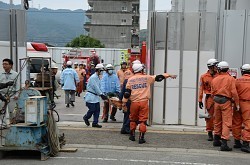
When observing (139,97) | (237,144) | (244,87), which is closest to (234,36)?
(244,87)

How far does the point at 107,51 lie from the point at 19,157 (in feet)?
80.4

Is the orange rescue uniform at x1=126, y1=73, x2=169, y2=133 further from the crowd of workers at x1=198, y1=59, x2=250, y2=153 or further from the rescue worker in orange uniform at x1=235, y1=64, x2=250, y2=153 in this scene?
the rescue worker in orange uniform at x1=235, y1=64, x2=250, y2=153

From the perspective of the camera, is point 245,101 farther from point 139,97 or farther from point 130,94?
point 130,94

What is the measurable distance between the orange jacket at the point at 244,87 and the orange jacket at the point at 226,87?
0.63 ft

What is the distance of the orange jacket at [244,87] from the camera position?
27.5 ft

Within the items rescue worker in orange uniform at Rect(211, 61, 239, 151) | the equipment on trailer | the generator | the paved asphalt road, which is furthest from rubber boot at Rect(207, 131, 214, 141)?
the generator

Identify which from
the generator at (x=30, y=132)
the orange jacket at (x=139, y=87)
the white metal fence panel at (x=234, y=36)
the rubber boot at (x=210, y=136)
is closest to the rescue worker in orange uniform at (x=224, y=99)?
the rubber boot at (x=210, y=136)

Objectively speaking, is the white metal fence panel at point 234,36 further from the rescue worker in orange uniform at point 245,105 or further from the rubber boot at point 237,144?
the rubber boot at point 237,144

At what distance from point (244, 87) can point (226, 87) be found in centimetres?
40

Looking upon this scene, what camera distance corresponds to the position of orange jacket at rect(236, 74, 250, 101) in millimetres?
8391

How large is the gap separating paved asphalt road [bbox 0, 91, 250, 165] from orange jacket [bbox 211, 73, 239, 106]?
1.21 m

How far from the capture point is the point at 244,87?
→ 27.6 feet

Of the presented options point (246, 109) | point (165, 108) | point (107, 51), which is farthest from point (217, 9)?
point (107, 51)

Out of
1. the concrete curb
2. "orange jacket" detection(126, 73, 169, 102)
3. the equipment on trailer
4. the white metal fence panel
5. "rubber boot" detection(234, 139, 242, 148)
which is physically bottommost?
the concrete curb
